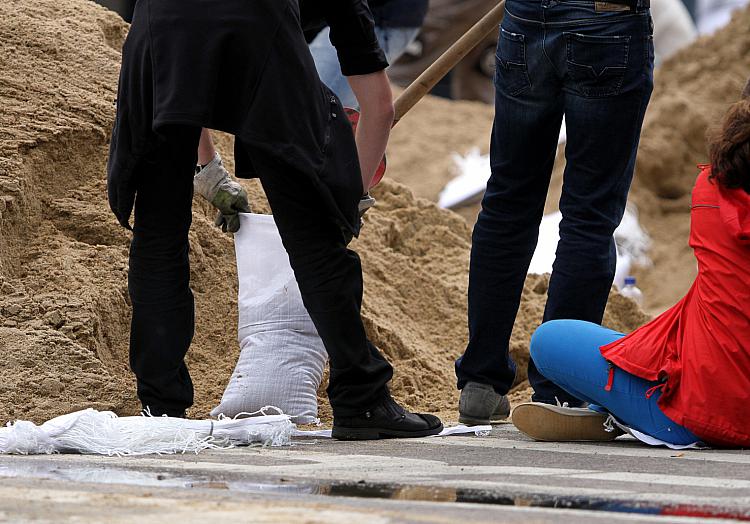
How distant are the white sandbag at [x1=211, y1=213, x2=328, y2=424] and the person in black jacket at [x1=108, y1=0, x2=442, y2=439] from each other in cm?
28

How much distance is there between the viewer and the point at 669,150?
1029 cm

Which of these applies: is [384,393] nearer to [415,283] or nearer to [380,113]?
[380,113]

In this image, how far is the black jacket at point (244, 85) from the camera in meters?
3.04

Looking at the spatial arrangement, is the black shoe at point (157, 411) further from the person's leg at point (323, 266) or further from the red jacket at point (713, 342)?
the red jacket at point (713, 342)

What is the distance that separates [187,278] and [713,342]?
1.44 metres

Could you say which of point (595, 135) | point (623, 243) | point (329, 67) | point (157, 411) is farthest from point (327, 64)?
point (623, 243)

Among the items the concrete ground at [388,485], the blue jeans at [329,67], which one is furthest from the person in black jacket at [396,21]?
the concrete ground at [388,485]

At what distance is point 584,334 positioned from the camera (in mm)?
3297

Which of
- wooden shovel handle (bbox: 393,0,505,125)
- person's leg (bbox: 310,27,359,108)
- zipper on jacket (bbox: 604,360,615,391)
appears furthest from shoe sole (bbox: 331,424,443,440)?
person's leg (bbox: 310,27,359,108)

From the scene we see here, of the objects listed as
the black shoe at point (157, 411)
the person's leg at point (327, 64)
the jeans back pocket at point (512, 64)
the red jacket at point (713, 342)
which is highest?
the jeans back pocket at point (512, 64)

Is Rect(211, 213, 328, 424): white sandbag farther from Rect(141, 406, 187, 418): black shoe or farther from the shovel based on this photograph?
the shovel

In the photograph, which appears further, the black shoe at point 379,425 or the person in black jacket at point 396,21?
the person in black jacket at point 396,21

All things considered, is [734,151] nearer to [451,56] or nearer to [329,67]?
[451,56]

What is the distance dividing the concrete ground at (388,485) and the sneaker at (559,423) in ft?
0.34
